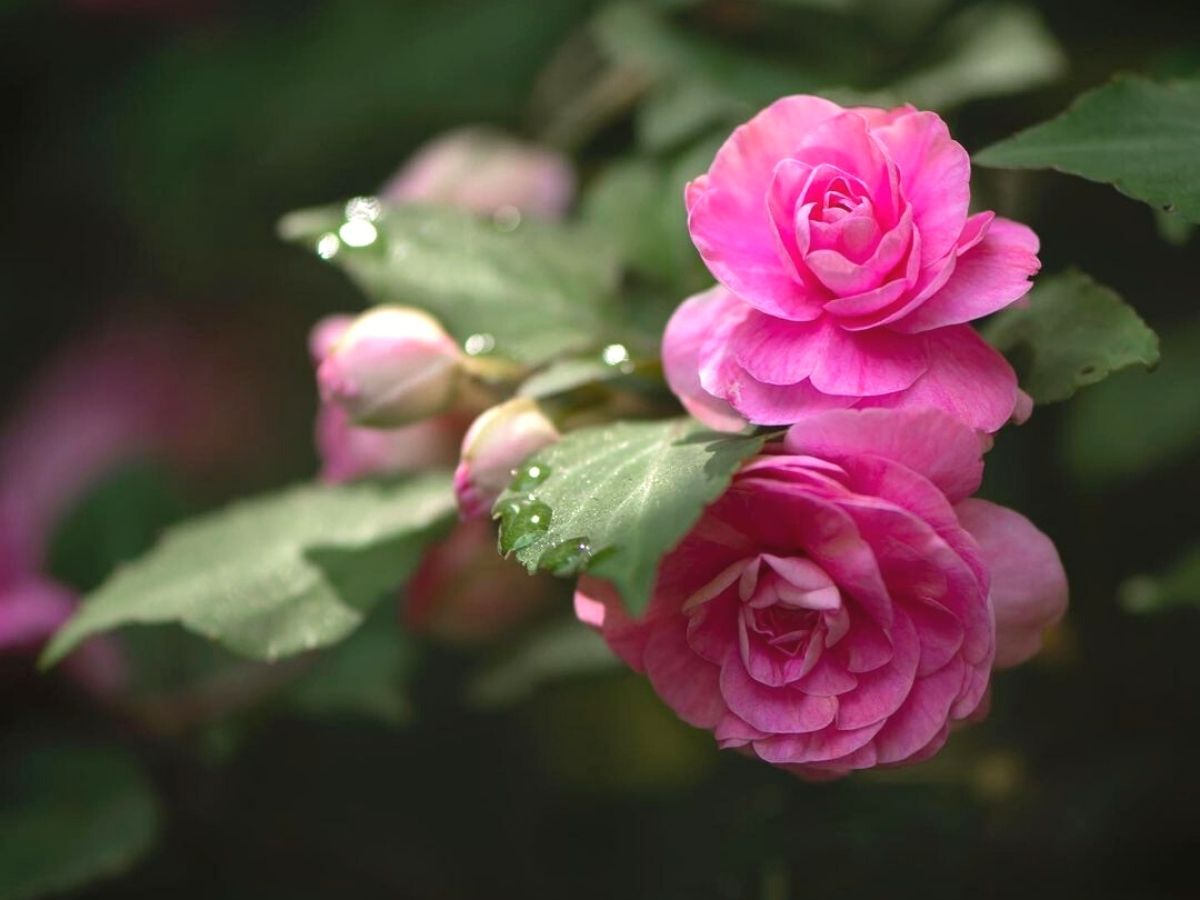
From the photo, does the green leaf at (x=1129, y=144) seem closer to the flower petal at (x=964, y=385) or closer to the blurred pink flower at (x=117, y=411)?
the flower petal at (x=964, y=385)

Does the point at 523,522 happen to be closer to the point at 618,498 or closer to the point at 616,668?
the point at 618,498

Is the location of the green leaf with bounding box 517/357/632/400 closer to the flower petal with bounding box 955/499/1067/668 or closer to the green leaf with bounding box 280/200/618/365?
the green leaf with bounding box 280/200/618/365

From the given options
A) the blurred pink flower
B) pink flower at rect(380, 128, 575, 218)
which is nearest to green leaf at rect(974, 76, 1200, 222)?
pink flower at rect(380, 128, 575, 218)

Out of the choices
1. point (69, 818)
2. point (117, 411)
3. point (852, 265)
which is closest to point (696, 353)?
point (852, 265)

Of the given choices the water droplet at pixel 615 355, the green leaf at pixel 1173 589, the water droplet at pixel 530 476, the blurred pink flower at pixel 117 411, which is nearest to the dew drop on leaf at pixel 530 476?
the water droplet at pixel 530 476

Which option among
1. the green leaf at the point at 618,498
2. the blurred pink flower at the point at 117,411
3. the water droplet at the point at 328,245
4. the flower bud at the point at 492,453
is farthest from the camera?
the blurred pink flower at the point at 117,411

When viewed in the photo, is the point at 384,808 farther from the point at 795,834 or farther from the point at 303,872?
the point at 795,834
